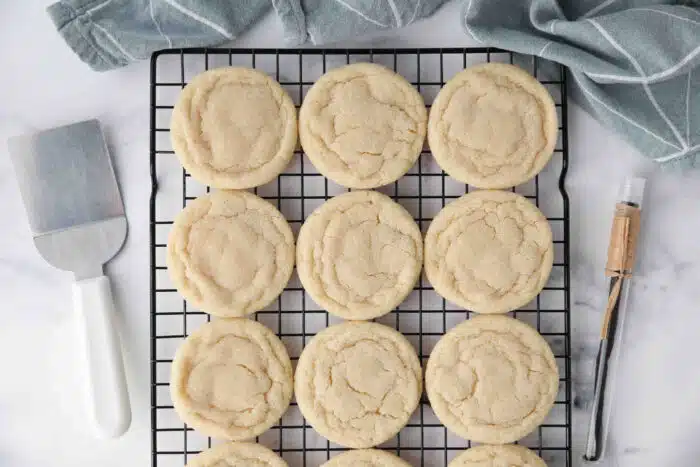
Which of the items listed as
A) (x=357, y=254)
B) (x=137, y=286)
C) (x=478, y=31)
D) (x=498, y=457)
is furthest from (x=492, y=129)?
(x=137, y=286)

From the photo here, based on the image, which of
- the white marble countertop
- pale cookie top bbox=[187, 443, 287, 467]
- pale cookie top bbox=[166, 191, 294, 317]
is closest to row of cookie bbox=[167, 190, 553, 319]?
pale cookie top bbox=[166, 191, 294, 317]

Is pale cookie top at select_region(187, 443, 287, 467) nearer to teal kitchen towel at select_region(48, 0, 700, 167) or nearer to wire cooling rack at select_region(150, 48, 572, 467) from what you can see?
wire cooling rack at select_region(150, 48, 572, 467)

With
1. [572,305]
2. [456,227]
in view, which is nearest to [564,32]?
[456,227]

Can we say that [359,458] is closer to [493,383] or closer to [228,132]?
[493,383]

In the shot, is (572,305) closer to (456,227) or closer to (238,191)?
(456,227)

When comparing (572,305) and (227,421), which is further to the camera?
(572,305)

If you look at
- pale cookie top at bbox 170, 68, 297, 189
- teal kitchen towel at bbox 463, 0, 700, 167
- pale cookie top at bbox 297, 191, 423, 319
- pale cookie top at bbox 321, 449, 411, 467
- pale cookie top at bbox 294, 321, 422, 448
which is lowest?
pale cookie top at bbox 321, 449, 411, 467

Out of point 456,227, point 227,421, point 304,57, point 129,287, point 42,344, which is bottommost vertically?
point 227,421

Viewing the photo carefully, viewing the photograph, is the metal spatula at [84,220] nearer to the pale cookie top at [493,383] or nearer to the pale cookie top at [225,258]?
the pale cookie top at [225,258]
